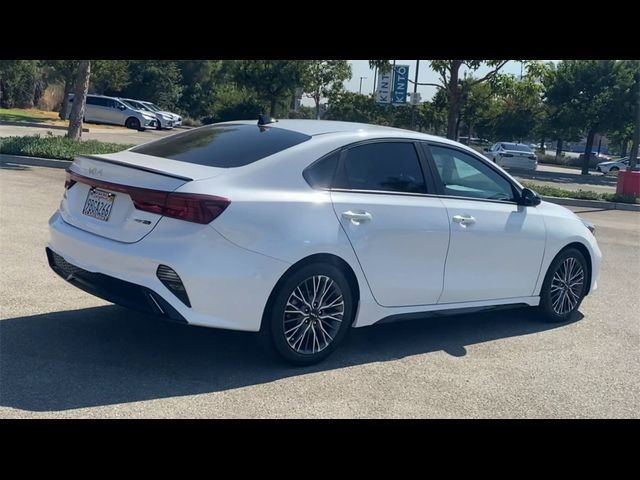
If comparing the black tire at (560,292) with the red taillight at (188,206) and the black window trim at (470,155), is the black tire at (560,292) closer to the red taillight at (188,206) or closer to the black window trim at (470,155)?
the black window trim at (470,155)

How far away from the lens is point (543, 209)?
21.4 ft

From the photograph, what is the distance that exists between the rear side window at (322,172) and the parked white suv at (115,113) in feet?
119

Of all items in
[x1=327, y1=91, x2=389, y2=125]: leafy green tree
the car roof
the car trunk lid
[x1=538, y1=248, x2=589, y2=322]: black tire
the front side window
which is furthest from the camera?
[x1=327, y1=91, x2=389, y2=125]: leafy green tree

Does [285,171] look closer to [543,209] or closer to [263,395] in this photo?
[263,395]

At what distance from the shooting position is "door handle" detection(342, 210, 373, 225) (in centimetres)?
503

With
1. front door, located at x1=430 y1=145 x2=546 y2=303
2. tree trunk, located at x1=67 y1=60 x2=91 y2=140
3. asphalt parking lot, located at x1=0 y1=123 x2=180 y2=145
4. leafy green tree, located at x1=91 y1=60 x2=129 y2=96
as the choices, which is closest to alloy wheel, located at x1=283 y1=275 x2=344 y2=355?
front door, located at x1=430 y1=145 x2=546 y2=303

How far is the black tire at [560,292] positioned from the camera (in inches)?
258

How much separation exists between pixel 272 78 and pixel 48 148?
26823mm

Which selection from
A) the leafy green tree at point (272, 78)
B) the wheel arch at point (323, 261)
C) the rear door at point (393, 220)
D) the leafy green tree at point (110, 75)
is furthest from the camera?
the leafy green tree at point (272, 78)

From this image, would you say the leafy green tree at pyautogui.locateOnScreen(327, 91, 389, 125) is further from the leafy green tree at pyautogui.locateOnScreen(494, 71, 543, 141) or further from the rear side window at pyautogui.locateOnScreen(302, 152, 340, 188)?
the rear side window at pyautogui.locateOnScreen(302, 152, 340, 188)

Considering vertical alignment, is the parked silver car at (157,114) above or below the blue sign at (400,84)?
below

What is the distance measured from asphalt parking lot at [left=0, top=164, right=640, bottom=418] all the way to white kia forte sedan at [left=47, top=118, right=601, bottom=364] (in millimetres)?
340

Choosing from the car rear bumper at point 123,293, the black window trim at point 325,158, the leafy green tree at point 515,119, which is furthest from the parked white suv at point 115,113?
the car rear bumper at point 123,293

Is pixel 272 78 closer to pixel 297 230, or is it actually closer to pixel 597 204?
pixel 597 204
